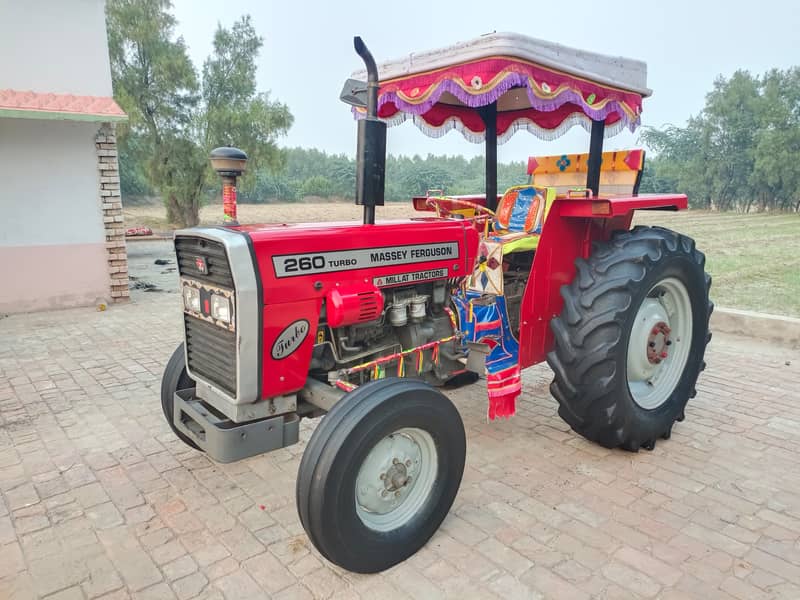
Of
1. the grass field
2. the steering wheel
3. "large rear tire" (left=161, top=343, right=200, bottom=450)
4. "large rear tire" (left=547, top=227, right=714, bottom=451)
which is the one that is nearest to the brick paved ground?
"large rear tire" (left=547, top=227, right=714, bottom=451)

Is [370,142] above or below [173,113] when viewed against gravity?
below

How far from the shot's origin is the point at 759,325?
5.81 meters

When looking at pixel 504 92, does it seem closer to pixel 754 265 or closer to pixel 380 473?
pixel 380 473

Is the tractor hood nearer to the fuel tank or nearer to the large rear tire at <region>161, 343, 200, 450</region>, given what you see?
the fuel tank

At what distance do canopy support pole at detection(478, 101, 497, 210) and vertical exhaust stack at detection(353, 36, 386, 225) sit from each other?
2.08m

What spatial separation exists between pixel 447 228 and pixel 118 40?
19.4m

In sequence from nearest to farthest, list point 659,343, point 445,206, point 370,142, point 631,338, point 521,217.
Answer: point 370,142 → point 631,338 → point 659,343 → point 521,217 → point 445,206

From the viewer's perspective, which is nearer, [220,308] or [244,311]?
[244,311]

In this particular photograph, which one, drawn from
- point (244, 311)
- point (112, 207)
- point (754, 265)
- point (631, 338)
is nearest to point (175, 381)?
point (244, 311)

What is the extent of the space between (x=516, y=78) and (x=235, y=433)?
2254 mm

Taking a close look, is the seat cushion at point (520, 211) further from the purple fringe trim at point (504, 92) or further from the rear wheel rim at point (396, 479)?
the rear wheel rim at point (396, 479)

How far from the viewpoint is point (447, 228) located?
313cm

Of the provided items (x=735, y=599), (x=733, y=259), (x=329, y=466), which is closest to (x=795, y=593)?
(x=735, y=599)

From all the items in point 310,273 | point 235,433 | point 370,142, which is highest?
point 370,142
